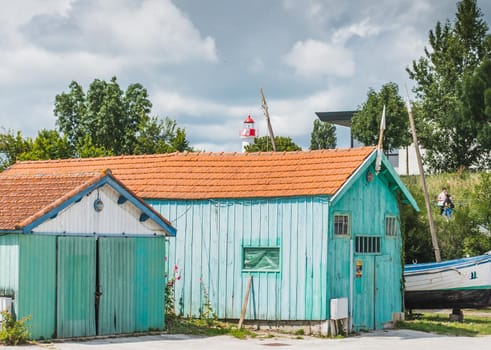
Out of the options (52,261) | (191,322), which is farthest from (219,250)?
(52,261)

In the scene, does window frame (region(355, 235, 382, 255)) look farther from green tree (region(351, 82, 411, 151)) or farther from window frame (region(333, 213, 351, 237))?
green tree (region(351, 82, 411, 151))

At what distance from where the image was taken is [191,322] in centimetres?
2520

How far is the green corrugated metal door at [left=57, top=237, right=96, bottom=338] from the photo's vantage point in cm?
2050

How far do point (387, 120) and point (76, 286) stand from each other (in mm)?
35210

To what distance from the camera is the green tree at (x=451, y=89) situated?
2229 inches

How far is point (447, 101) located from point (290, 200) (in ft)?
115

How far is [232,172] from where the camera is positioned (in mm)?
26656

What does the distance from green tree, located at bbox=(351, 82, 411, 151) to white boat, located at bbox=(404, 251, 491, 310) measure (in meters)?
23.7

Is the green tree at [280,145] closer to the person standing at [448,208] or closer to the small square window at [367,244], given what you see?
the person standing at [448,208]

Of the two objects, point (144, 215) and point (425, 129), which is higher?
point (425, 129)

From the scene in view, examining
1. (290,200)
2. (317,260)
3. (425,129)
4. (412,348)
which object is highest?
(425,129)

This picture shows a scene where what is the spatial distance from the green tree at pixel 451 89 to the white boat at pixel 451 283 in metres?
25.0

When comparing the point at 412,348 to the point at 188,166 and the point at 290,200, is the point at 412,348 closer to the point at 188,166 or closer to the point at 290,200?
the point at 290,200

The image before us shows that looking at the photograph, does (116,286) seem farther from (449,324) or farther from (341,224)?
(449,324)
